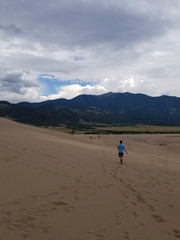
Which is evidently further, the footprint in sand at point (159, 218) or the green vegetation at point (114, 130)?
the green vegetation at point (114, 130)

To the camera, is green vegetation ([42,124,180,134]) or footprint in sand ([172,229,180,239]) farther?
green vegetation ([42,124,180,134])

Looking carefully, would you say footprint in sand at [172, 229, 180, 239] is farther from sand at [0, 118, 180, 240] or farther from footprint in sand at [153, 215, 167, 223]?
footprint in sand at [153, 215, 167, 223]

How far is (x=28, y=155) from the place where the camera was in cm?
1202

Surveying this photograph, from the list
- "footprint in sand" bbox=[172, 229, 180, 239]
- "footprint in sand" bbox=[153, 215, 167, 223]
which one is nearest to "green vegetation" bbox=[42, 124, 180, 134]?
"footprint in sand" bbox=[153, 215, 167, 223]

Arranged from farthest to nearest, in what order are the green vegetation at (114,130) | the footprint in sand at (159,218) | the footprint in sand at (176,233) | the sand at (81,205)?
the green vegetation at (114,130)
the footprint in sand at (159,218)
the footprint in sand at (176,233)
the sand at (81,205)

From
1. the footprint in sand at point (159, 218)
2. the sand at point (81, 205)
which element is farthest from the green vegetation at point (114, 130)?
the footprint in sand at point (159, 218)

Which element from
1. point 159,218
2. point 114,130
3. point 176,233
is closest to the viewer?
point 176,233

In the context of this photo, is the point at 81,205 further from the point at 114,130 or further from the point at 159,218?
the point at 114,130

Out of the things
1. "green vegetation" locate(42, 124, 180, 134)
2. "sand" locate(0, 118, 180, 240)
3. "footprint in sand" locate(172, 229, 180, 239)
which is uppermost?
"sand" locate(0, 118, 180, 240)

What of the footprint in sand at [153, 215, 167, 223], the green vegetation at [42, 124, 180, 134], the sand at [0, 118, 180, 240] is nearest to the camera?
the sand at [0, 118, 180, 240]

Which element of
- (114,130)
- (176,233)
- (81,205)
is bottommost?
(114,130)

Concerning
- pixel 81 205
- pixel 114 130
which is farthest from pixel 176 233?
pixel 114 130

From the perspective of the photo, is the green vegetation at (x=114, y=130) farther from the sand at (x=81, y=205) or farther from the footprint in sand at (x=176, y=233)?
the footprint in sand at (x=176, y=233)

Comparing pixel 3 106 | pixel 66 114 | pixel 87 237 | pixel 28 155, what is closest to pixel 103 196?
pixel 87 237
